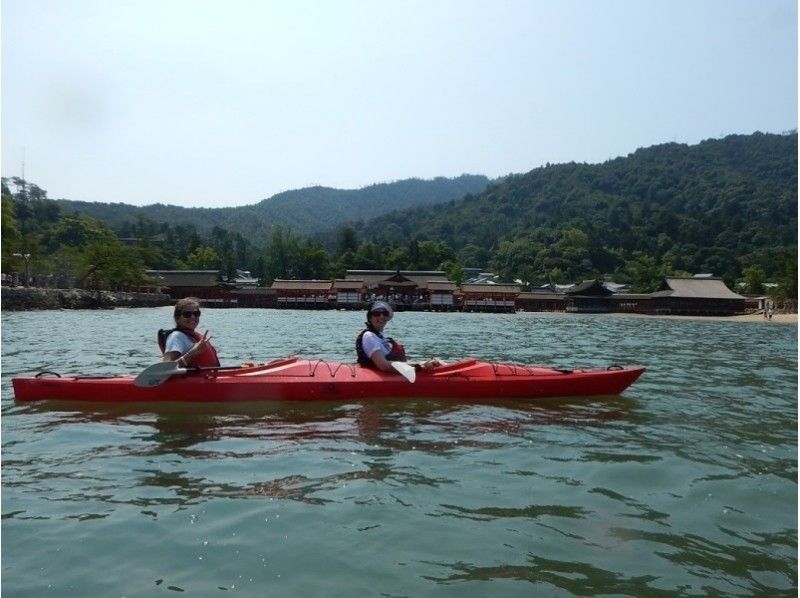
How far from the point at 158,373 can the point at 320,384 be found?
2169 millimetres

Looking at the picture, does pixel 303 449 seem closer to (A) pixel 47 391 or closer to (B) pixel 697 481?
(B) pixel 697 481

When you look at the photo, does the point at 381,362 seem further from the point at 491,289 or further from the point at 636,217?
the point at 636,217

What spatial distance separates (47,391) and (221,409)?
253 centimetres

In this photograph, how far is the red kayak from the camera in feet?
29.1

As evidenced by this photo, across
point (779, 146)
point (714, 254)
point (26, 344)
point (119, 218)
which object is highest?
point (779, 146)

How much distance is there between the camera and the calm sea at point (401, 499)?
3977 mm

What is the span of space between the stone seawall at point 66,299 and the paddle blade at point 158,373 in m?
43.1

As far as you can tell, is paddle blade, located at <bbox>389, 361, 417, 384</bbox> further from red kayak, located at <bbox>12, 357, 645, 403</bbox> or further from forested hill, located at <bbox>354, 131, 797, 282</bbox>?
forested hill, located at <bbox>354, 131, 797, 282</bbox>

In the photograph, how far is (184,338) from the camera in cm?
859

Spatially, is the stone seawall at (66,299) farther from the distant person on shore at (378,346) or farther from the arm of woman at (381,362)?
the arm of woman at (381,362)

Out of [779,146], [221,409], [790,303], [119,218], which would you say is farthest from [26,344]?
[779,146]

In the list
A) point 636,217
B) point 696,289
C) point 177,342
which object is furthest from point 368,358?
point 636,217

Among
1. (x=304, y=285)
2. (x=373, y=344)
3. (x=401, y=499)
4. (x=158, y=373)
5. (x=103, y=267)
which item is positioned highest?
(x=103, y=267)

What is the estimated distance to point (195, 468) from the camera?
612cm
